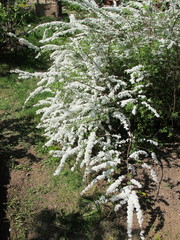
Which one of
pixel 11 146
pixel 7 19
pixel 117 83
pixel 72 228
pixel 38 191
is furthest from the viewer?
pixel 7 19

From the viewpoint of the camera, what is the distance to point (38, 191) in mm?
3117

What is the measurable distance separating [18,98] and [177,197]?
3.63 m

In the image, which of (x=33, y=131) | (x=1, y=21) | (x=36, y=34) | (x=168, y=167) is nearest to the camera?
(x=168, y=167)

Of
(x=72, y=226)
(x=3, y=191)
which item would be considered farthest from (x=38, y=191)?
(x=72, y=226)

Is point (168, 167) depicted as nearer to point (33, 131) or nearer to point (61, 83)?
point (61, 83)

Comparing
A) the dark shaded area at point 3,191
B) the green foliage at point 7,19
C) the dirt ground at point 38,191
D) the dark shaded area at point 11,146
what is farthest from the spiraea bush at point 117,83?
the green foliage at point 7,19

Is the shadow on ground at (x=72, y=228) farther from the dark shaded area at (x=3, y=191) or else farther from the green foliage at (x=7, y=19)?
the green foliage at (x=7, y=19)

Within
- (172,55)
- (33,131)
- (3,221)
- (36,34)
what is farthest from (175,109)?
(36,34)

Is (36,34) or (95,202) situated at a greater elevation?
(36,34)

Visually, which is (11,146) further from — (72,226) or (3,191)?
(72,226)

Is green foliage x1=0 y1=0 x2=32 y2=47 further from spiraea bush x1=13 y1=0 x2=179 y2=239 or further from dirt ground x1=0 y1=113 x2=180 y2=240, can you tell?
dirt ground x1=0 y1=113 x2=180 y2=240

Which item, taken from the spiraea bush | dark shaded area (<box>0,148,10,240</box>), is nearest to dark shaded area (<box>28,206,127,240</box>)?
dark shaded area (<box>0,148,10,240</box>)

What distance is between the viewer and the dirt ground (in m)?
2.65

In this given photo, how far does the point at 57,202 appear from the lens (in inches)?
116
